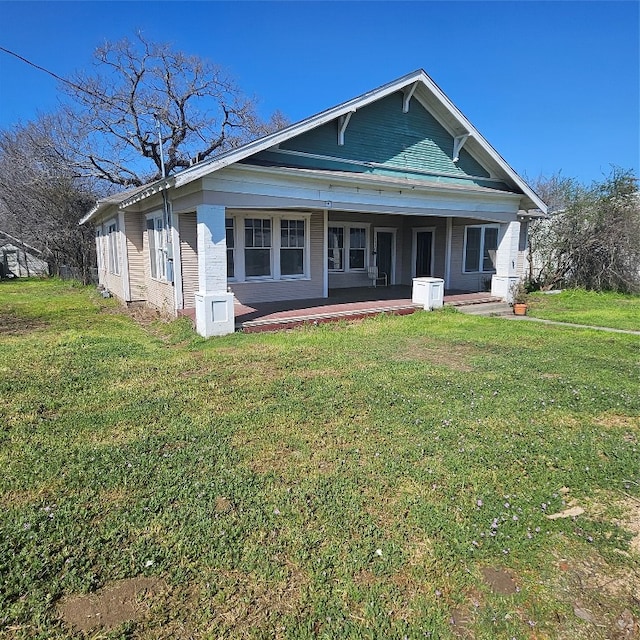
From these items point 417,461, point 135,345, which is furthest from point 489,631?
point 135,345

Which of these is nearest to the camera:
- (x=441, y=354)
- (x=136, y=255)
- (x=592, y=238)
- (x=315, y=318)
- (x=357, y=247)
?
(x=441, y=354)

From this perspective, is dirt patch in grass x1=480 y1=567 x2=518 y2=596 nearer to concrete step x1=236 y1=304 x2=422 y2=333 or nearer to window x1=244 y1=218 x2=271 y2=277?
concrete step x1=236 y1=304 x2=422 y2=333

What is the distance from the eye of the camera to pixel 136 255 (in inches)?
512

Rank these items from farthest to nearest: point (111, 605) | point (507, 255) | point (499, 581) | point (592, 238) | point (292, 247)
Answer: point (592, 238), point (507, 255), point (292, 247), point (499, 581), point (111, 605)

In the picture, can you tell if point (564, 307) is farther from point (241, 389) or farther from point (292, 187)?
point (241, 389)

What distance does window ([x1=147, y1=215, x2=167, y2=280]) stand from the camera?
35.3 ft

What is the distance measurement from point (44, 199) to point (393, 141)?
64.7ft

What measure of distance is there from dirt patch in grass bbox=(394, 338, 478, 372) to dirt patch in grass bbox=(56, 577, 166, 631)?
4.94 m

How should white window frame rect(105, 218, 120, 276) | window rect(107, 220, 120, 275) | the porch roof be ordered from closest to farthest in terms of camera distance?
the porch roof → white window frame rect(105, 218, 120, 276) → window rect(107, 220, 120, 275)

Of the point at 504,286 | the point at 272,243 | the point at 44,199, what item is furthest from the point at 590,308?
the point at 44,199

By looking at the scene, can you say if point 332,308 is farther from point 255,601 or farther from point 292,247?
point 255,601

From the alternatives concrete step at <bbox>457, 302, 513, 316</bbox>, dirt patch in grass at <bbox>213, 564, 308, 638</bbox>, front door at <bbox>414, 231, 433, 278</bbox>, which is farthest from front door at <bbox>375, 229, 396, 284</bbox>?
dirt patch in grass at <bbox>213, 564, 308, 638</bbox>

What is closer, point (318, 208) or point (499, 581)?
point (499, 581)

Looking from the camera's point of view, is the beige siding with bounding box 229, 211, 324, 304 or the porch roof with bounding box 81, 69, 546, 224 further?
the beige siding with bounding box 229, 211, 324, 304
